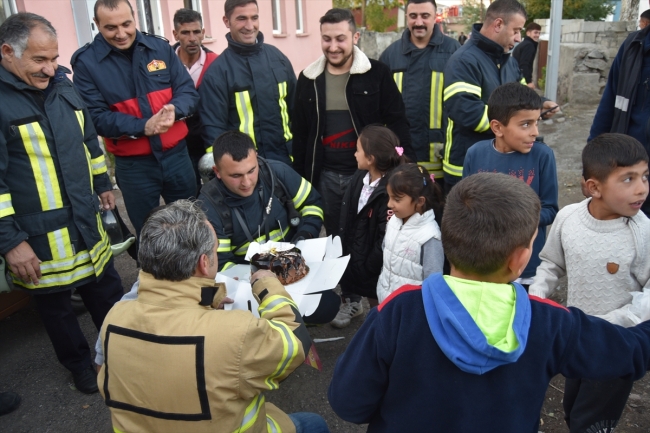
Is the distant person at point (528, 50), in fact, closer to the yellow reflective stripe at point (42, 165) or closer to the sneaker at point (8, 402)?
the yellow reflective stripe at point (42, 165)

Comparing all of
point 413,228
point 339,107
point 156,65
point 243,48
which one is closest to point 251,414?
point 413,228

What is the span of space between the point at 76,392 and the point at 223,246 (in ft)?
4.69

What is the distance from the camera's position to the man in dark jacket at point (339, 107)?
3.96 meters

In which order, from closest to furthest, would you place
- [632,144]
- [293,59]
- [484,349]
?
[484,349] < [632,144] < [293,59]

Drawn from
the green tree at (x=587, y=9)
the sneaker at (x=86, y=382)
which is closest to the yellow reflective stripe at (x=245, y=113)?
the sneaker at (x=86, y=382)

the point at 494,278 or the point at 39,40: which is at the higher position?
the point at 39,40

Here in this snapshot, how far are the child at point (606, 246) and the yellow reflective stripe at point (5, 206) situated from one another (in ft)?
8.66

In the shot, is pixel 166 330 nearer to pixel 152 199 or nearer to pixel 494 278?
pixel 494 278

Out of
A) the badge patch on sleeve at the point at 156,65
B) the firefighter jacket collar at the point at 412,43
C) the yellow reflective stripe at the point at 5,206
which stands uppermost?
the firefighter jacket collar at the point at 412,43

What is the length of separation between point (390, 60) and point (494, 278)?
142 inches

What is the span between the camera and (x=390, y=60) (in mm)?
4719

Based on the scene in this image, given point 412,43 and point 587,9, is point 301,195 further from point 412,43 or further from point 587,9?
point 587,9

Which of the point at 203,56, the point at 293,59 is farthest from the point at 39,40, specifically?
the point at 293,59

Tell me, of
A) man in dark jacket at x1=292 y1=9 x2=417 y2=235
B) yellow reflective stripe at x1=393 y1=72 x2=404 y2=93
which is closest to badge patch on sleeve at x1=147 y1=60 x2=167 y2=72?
man in dark jacket at x1=292 y1=9 x2=417 y2=235
